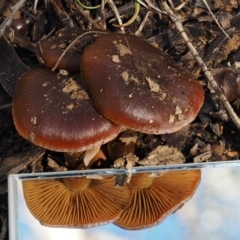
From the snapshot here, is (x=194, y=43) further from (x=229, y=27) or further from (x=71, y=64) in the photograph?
(x=71, y=64)

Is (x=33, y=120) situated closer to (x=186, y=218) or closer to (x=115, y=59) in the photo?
(x=115, y=59)

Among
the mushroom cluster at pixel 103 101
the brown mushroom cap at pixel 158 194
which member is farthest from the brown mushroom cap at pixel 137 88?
the brown mushroom cap at pixel 158 194

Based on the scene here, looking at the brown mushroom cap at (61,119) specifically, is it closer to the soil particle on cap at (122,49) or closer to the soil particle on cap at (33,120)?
the soil particle on cap at (33,120)

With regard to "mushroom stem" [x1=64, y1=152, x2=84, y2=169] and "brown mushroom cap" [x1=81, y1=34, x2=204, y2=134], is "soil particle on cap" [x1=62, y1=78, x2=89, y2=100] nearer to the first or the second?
"brown mushroom cap" [x1=81, y1=34, x2=204, y2=134]

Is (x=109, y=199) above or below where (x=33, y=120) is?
below

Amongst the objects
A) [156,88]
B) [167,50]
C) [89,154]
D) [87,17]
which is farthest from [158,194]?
[87,17]

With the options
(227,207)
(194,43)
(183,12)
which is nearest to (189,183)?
(227,207)
